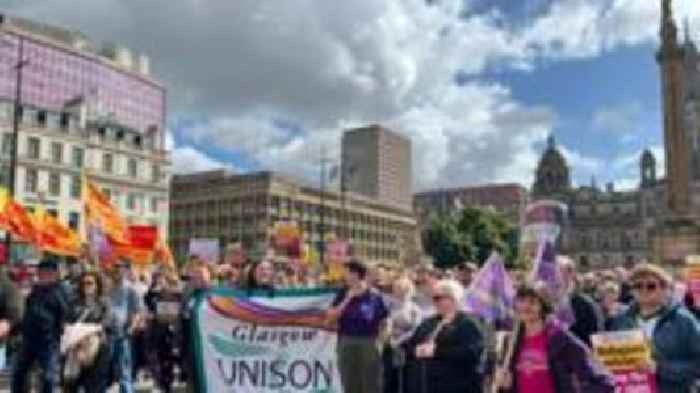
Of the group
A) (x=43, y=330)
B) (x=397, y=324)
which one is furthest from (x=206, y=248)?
(x=397, y=324)

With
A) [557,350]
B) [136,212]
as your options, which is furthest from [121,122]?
[557,350]

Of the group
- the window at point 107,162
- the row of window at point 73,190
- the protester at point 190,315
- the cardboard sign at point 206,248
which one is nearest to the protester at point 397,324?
the protester at point 190,315

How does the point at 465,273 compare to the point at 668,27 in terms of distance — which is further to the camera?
the point at 668,27

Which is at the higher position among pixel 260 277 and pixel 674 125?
pixel 674 125

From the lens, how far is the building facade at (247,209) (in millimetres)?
116438

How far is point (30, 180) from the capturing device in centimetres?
7331

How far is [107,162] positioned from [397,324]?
70803 mm

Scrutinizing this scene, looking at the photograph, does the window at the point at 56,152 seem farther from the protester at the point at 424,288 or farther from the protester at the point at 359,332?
the protester at the point at 359,332

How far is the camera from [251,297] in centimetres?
1227

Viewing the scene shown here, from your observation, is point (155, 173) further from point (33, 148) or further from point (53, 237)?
point (53, 237)

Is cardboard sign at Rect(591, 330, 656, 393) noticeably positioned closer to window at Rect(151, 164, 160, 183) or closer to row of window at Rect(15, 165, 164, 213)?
row of window at Rect(15, 165, 164, 213)

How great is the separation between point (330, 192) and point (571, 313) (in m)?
123

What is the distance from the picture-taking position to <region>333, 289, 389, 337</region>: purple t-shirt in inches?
448

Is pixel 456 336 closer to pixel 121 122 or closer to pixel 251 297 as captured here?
pixel 251 297
